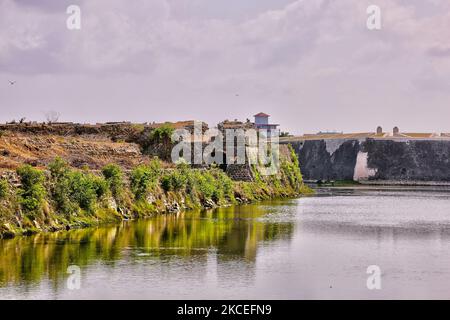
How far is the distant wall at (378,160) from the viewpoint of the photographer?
95.1m

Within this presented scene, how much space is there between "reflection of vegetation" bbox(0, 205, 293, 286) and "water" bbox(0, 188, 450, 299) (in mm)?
30

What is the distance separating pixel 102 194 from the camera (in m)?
34.8

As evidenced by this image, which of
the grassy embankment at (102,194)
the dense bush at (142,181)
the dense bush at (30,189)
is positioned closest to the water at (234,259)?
the grassy embankment at (102,194)

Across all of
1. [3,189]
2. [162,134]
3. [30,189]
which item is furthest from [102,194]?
[162,134]

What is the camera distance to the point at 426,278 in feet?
72.0

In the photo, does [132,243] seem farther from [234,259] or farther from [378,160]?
[378,160]

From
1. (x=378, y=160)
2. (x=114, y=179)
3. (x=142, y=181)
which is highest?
(x=378, y=160)

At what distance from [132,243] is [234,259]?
4312 mm

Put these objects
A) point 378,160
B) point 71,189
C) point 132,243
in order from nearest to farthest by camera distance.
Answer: point 132,243, point 71,189, point 378,160

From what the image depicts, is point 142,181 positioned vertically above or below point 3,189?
above

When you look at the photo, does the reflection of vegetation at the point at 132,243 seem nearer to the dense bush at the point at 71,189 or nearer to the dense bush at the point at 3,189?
the dense bush at the point at 71,189

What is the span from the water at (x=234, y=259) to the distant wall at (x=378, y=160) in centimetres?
5761
